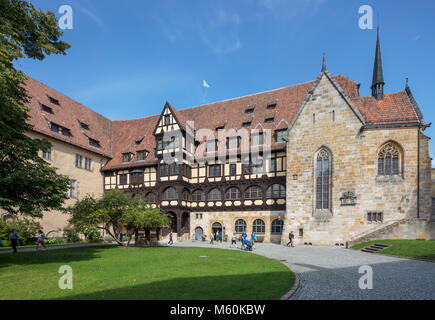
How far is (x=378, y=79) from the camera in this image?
90.6 ft

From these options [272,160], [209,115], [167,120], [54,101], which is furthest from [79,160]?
[272,160]

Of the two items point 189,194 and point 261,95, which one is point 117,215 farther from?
point 261,95

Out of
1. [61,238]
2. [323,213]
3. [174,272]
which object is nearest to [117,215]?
[61,238]

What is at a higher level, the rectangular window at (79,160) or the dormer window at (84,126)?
the dormer window at (84,126)

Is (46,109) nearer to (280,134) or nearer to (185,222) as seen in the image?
(185,222)

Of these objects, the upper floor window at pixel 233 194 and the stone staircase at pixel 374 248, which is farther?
the upper floor window at pixel 233 194

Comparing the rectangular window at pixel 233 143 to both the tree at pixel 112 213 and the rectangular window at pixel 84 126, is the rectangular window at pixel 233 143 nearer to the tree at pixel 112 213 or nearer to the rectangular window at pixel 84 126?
the tree at pixel 112 213

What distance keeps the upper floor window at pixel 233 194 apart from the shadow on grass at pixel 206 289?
21.8 metres

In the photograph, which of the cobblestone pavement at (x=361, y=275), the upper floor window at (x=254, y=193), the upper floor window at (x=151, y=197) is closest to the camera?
the cobblestone pavement at (x=361, y=275)

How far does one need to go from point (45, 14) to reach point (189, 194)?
79.1 feet

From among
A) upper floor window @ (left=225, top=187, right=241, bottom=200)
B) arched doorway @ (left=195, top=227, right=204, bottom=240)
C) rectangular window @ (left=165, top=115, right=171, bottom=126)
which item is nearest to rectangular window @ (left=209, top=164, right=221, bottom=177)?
upper floor window @ (left=225, top=187, right=241, bottom=200)

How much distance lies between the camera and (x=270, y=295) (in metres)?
8.02

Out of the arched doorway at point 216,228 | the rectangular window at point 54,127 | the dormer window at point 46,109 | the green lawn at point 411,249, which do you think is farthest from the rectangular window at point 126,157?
the green lawn at point 411,249

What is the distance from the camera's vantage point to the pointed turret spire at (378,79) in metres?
27.4
